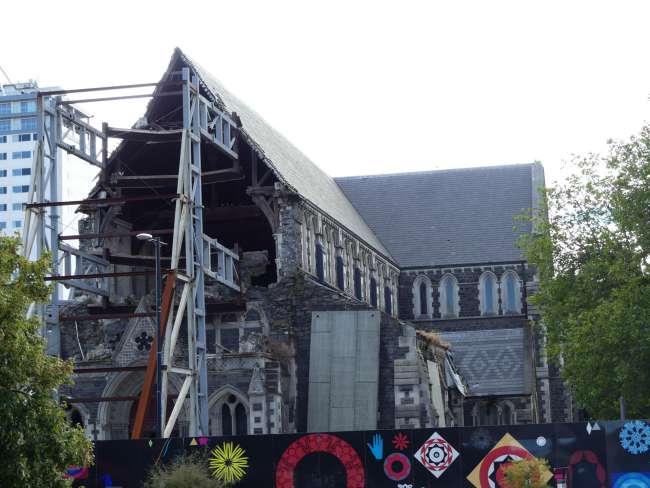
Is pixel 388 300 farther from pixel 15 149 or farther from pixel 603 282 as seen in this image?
pixel 15 149

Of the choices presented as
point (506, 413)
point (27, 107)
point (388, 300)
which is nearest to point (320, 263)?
point (506, 413)

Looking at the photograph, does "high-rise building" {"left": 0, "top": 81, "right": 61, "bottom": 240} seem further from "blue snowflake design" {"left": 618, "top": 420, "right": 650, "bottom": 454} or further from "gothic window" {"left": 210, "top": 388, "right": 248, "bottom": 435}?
"blue snowflake design" {"left": 618, "top": 420, "right": 650, "bottom": 454}

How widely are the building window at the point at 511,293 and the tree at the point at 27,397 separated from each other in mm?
40932

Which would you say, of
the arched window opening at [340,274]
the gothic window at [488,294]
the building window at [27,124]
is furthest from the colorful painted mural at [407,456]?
the building window at [27,124]

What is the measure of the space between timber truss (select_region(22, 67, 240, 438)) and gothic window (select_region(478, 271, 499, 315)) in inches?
889

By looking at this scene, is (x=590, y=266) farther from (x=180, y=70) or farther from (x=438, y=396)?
(x=180, y=70)

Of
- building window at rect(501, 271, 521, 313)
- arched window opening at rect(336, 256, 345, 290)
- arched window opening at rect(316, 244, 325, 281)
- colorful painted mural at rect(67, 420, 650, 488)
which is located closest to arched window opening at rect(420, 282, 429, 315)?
building window at rect(501, 271, 521, 313)

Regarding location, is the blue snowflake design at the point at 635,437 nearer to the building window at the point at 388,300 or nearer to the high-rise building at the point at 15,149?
the building window at the point at 388,300

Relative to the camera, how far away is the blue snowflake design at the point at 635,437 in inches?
1043

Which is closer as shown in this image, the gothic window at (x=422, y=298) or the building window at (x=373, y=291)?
the building window at (x=373, y=291)

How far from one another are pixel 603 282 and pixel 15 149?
388 feet

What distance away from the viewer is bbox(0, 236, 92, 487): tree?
21.3 m

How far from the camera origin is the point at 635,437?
26562mm

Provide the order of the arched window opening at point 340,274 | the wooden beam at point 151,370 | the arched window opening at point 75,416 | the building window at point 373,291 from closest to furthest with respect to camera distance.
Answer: the wooden beam at point 151,370
the arched window opening at point 75,416
the arched window opening at point 340,274
the building window at point 373,291
